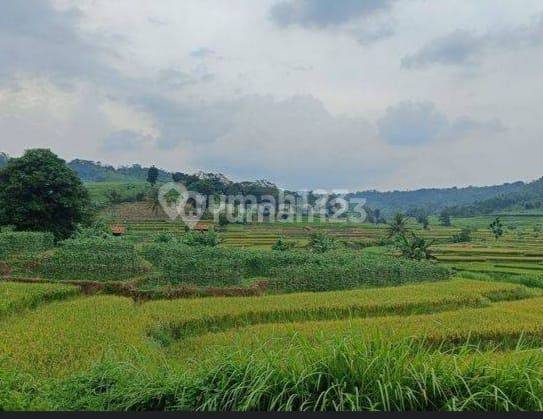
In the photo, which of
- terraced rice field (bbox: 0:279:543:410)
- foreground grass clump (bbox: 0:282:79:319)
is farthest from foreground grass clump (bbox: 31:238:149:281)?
terraced rice field (bbox: 0:279:543:410)

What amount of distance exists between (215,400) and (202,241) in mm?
24888

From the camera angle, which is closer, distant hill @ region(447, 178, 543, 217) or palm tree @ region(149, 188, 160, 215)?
palm tree @ region(149, 188, 160, 215)

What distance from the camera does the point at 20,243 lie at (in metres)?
23.1

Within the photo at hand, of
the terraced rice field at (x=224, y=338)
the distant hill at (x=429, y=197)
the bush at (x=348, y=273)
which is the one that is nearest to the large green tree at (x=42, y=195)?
the terraced rice field at (x=224, y=338)

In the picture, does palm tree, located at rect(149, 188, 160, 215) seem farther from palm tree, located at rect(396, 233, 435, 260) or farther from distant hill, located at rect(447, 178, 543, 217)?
distant hill, located at rect(447, 178, 543, 217)

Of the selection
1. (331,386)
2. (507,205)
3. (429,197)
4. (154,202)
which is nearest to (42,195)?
(154,202)

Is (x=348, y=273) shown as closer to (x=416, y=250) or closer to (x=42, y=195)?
(x=416, y=250)

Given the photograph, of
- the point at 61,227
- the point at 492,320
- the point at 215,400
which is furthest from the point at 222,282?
the point at 61,227

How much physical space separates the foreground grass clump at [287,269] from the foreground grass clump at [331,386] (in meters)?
13.5

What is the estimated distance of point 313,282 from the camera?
2048 centimetres

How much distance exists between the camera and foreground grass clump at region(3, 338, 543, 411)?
5.07 metres

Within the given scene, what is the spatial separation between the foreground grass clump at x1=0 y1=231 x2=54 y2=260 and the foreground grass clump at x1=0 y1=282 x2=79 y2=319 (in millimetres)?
6222

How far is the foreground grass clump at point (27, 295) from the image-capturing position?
13.5m

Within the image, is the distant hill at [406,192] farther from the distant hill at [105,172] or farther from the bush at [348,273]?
the bush at [348,273]
